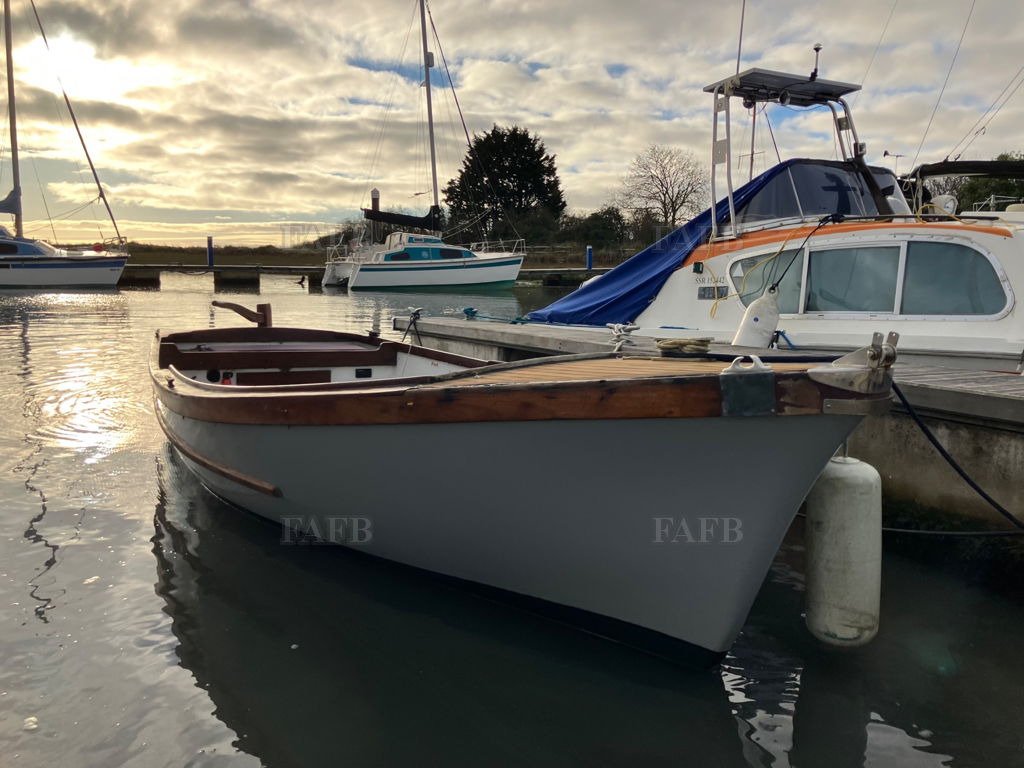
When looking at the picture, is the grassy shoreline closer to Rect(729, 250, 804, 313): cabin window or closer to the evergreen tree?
the evergreen tree

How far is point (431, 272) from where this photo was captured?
1364 inches

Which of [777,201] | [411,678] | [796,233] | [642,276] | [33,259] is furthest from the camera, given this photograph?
[33,259]

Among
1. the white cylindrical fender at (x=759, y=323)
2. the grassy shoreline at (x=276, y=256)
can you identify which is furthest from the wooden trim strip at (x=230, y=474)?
the grassy shoreline at (x=276, y=256)

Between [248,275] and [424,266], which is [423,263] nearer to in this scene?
[424,266]

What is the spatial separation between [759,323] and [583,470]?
3594 millimetres

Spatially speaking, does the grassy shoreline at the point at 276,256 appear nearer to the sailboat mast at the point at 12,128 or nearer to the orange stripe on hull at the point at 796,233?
the sailboat mast at the point at 12,128

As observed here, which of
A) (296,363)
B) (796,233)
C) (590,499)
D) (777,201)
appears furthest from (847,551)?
(777,201)

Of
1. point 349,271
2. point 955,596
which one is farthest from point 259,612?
point 349,271

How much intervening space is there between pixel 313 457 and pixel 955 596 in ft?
11.3

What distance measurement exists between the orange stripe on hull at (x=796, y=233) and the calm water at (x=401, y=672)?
292 centimetres

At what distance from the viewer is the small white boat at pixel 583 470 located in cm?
261

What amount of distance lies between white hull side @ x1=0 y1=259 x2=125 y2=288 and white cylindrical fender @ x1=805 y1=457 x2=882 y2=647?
32.6 metres

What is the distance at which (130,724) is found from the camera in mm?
2771

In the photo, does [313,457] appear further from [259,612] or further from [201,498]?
[201,498]
